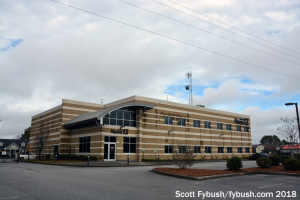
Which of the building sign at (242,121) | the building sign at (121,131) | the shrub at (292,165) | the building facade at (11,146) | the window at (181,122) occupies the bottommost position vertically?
the building facade at (11,146)

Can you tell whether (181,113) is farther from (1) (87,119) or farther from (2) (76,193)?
(2) (76,193)

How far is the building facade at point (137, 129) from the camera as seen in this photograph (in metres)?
31.4

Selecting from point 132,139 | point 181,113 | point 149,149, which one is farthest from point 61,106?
point 181,113

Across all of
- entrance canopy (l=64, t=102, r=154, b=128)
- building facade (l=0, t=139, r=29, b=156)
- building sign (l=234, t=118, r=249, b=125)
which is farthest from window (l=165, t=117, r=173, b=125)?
building facade (l=0, t=139, r=29, b=156)

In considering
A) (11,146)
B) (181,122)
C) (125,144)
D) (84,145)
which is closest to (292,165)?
(125,144)

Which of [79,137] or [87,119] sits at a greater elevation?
[87,119]

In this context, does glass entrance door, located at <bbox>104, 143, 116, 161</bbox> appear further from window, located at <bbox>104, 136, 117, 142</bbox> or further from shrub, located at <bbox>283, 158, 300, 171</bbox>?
shrub, located at <bbox>283, 158, 300, 171</bbox>

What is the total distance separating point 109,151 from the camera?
31141 mm

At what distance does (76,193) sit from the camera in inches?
350

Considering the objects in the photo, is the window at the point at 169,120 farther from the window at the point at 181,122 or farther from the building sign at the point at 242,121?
the building sign at the point at 242,121

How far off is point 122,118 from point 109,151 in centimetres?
461

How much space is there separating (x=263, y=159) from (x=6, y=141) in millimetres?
84527

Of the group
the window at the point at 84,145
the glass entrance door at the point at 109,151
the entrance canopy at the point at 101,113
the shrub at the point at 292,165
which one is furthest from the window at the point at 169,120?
the shrub at the point at 292,165

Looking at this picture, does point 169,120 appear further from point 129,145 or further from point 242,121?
point 242,121
